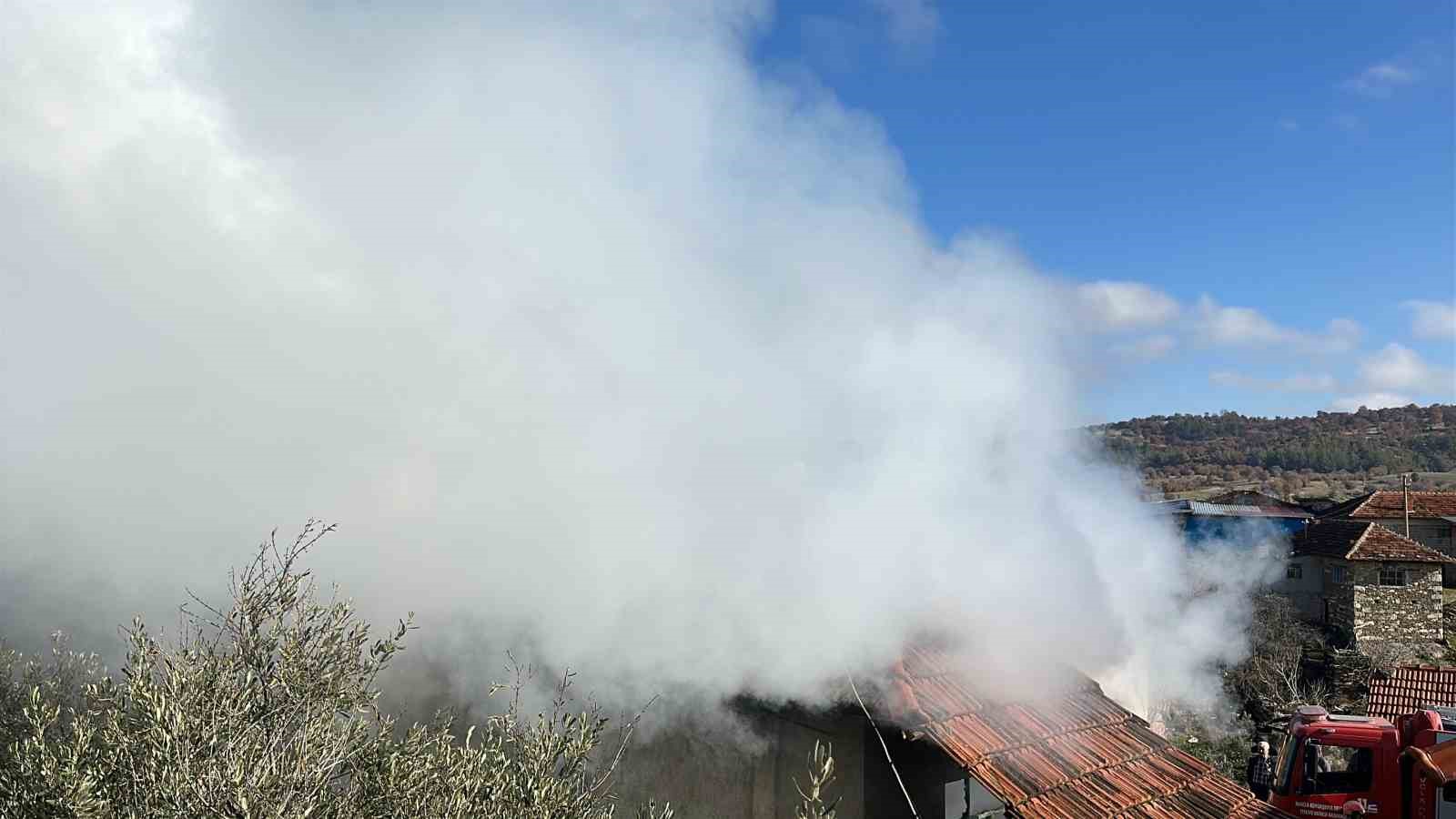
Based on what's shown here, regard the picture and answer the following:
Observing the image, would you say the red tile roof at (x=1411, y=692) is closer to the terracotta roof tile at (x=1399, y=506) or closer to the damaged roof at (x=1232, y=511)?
the damaged roof at (x=1232, y=511)

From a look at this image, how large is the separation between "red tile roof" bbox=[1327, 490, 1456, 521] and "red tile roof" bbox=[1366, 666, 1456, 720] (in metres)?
24.3

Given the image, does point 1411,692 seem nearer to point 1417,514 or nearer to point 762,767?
point 762,767

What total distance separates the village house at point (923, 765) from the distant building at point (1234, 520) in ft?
111

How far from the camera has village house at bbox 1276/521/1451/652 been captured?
29.0 metres

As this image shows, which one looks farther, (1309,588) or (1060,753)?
(1309,588)

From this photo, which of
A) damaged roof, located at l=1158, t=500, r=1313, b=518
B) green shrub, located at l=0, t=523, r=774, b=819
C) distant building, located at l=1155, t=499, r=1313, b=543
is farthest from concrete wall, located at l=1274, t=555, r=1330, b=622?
green shrub, located at l=0, t=523, r=774, b=819

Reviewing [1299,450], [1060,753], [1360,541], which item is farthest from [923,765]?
[1299,450]

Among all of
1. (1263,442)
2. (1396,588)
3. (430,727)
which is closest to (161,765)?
(430,727)


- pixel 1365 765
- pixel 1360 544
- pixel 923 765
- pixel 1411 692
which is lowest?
pixel 1411 692

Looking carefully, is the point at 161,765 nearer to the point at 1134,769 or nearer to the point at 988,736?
the point at 988,736

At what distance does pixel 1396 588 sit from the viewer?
97.9 ft

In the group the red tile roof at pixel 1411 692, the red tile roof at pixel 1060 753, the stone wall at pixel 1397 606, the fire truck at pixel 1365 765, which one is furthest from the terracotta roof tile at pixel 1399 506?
the red tile roof at pixel 1060 753

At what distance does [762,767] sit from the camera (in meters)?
6.82

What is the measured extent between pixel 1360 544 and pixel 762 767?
31.2 m
